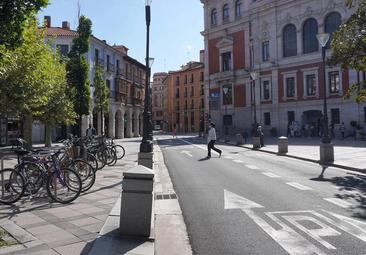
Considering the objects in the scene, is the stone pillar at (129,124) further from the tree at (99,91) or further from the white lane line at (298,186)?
the white lane line at (298,186)

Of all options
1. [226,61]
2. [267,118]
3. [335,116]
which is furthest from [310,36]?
[226,61]

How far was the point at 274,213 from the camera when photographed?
7289 mm

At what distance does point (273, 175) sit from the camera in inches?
502

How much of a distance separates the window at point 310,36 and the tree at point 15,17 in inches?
1618

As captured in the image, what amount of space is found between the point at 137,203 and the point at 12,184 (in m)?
4.03

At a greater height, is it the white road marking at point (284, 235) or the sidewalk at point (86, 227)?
the sidewalk at point (86, 227)

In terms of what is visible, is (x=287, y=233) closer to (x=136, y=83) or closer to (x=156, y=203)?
(x=156, y=203)

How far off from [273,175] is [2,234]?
351 inches

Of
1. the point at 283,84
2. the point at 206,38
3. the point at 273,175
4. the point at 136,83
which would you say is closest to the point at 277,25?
the point at 283,84

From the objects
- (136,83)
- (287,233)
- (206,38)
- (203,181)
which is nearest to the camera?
(287,233)

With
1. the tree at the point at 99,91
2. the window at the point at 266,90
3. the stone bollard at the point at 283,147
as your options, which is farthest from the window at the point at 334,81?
the tree at the point at 99,91

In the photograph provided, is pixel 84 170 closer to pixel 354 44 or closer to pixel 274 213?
pixel 274 213

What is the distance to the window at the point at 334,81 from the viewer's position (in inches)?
1601

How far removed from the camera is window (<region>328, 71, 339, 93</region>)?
40656 millimetres
